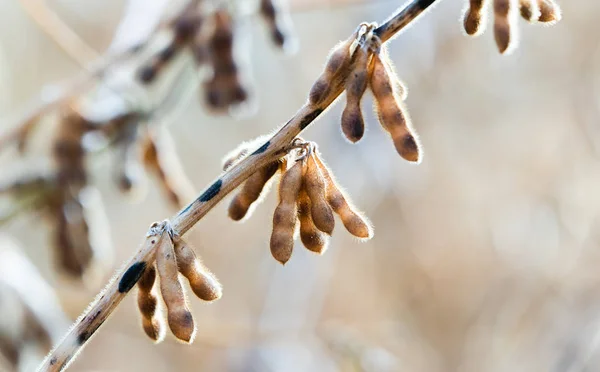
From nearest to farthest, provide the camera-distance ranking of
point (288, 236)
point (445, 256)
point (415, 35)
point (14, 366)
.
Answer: point (288, 236) → point (14, 366) → point (415, 35) → point (445, 256)

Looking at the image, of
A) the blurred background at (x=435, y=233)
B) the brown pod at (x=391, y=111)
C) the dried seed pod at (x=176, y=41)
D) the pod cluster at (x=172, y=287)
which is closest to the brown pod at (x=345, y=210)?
the brown pod at (x=391, y=111)

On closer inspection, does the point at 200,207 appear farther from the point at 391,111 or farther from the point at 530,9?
the point at 530,9

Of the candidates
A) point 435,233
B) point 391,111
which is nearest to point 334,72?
point 391,111

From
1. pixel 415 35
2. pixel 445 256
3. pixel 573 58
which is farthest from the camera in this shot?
pixel 445 256

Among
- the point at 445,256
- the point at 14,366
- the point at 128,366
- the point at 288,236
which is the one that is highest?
the point at 445,256

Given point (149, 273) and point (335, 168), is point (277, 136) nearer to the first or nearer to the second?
point (149, 273)

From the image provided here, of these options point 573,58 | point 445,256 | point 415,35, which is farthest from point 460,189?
point 415,35
